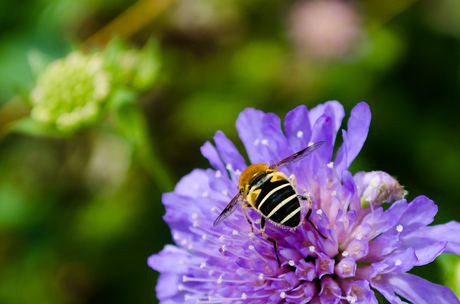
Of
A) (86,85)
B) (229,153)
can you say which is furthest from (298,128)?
(86,85)

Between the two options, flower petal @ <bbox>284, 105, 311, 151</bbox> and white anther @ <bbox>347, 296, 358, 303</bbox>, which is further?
flower petal @ <bbox>284, 105, 311, 151</bbox>

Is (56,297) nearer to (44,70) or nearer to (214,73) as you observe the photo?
(44,70)

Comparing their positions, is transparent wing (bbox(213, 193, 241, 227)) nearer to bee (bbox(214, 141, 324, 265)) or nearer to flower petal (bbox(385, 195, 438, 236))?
bee (bbox(214, 141, 324, 265))

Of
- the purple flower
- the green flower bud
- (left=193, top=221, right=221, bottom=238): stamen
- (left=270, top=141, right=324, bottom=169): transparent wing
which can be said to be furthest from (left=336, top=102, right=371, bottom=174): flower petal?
the green flower bud

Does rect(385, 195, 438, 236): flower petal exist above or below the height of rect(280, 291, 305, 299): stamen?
above

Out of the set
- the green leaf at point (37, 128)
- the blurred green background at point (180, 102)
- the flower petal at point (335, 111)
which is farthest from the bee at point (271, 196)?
the blurred green background at point (180, 102)

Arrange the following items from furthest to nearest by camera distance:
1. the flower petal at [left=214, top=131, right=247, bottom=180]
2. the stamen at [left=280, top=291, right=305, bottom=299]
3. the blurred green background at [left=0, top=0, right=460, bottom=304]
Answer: the blurred green background at [left=0, top=0, right=460, bottom=304] → the flower petal at [left=214, top=131, right=247, bottom=180] → the stamen at [left=280, top=291, right=305, bottom=299]

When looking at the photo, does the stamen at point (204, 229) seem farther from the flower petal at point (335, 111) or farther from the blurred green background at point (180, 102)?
the blurred green background at point (180, 102)
